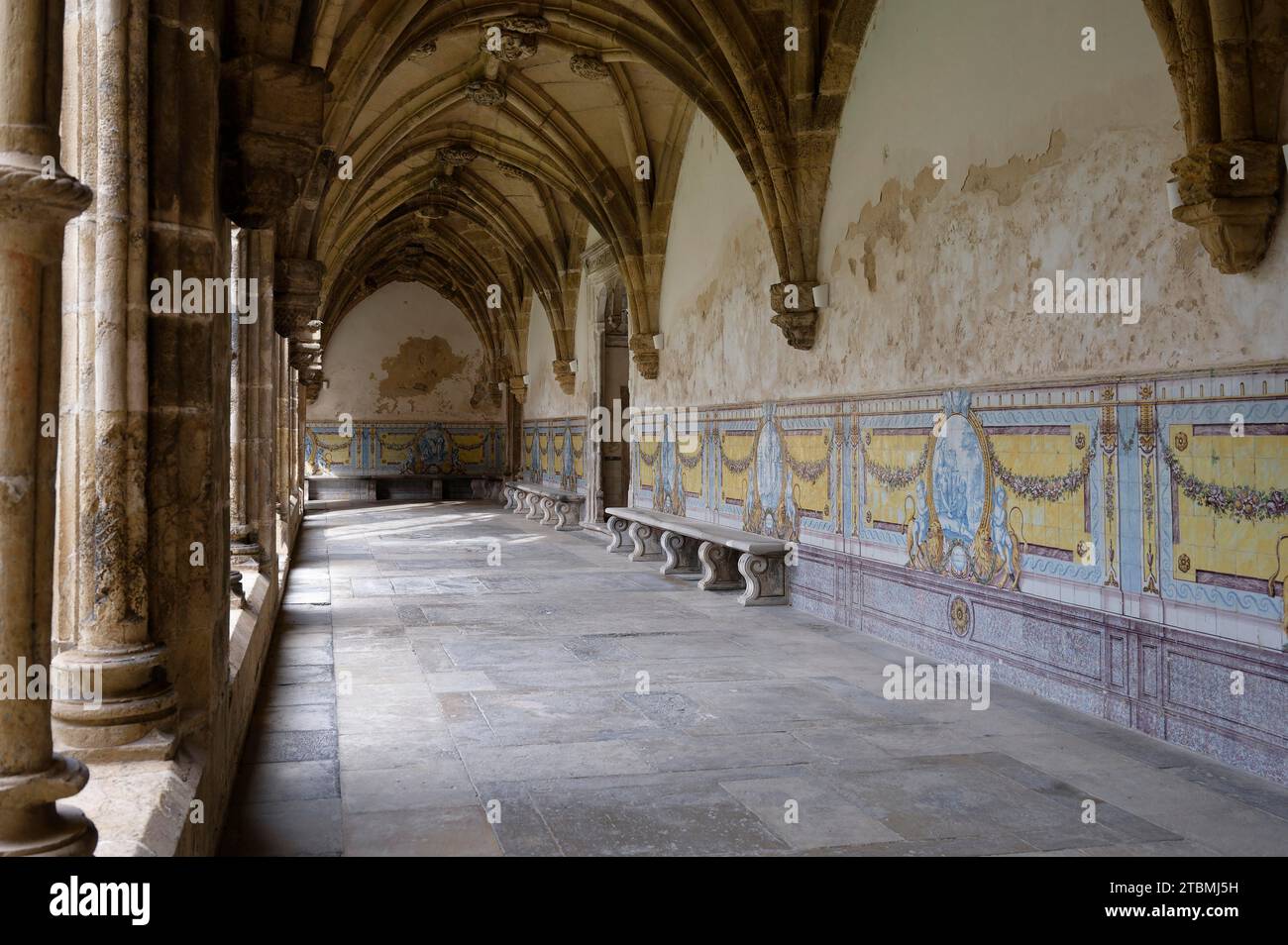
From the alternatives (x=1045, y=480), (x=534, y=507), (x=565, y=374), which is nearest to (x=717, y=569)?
(x=1045, y=480)

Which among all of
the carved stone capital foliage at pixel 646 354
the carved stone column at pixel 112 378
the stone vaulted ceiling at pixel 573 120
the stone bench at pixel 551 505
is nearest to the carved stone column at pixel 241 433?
the stone vaulted ceiling at pixel 573 120

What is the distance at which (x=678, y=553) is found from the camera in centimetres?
1010

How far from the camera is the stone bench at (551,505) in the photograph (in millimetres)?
15531

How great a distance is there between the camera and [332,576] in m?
9.84

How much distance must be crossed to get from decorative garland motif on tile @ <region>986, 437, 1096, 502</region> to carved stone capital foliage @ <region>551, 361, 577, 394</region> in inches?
455

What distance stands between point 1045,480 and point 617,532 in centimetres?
763

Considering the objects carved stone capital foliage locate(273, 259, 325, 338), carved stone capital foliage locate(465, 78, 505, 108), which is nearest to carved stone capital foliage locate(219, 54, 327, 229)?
carved stone capital foliage locate(273, 259, 325, 338)

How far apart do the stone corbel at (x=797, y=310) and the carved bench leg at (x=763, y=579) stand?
166cm

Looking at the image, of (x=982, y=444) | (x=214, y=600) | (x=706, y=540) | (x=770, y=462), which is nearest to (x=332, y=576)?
(x=706, y=540)

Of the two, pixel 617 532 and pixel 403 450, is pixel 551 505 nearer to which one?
pixel 617 532

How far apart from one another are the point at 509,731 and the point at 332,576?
18.5ft

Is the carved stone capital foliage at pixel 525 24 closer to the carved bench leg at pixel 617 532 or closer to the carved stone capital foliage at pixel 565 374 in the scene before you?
the carved bench leg at pixel 617 532

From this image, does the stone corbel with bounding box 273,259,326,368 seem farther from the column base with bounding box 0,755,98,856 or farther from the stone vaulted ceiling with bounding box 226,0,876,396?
the column base with bounding box 0,755,98,856

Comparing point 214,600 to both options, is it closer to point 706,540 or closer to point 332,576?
point 706,540
